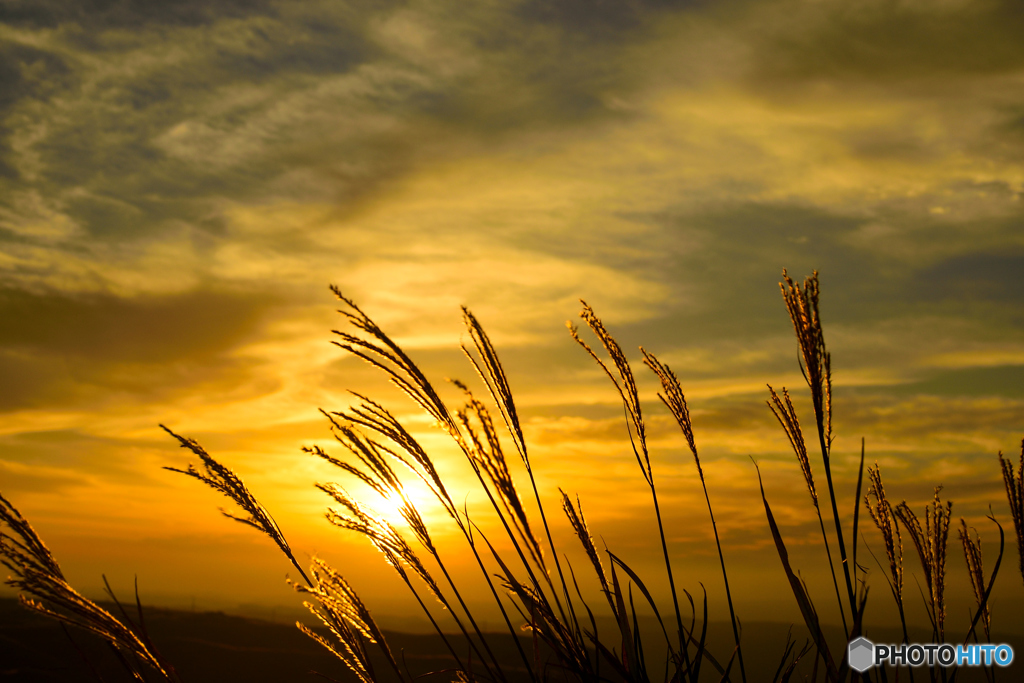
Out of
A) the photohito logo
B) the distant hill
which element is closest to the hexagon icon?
the photohito logo

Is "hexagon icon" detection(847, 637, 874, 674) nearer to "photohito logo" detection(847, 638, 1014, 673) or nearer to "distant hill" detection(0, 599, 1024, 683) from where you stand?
"photohito logo" detection(847, 638, 1014, 673)

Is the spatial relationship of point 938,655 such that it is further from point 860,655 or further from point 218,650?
point 218,650

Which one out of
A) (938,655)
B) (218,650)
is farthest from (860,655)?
(218,650)

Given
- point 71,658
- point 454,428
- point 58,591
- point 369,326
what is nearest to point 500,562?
point 454,428

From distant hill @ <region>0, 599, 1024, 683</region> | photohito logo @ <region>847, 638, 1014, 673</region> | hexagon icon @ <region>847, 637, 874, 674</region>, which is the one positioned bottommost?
distant hill @ <region>0, 599, 1024, 683</region>

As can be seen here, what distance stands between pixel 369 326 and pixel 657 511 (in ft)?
4.16

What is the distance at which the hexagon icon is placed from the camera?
1672 millimetres

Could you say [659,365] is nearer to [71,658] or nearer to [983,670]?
[983,670]

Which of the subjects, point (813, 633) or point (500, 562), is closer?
point (813, 633)

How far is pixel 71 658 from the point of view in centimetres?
2264

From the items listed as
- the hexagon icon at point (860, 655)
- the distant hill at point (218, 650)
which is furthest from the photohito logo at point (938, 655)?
the distant hill at point (218, 650)

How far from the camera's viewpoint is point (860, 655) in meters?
1.72

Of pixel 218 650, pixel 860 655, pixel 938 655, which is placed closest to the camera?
pixel 860 655

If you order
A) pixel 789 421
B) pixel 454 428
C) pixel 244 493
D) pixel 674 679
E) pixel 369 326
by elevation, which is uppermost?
pixel 369 326
